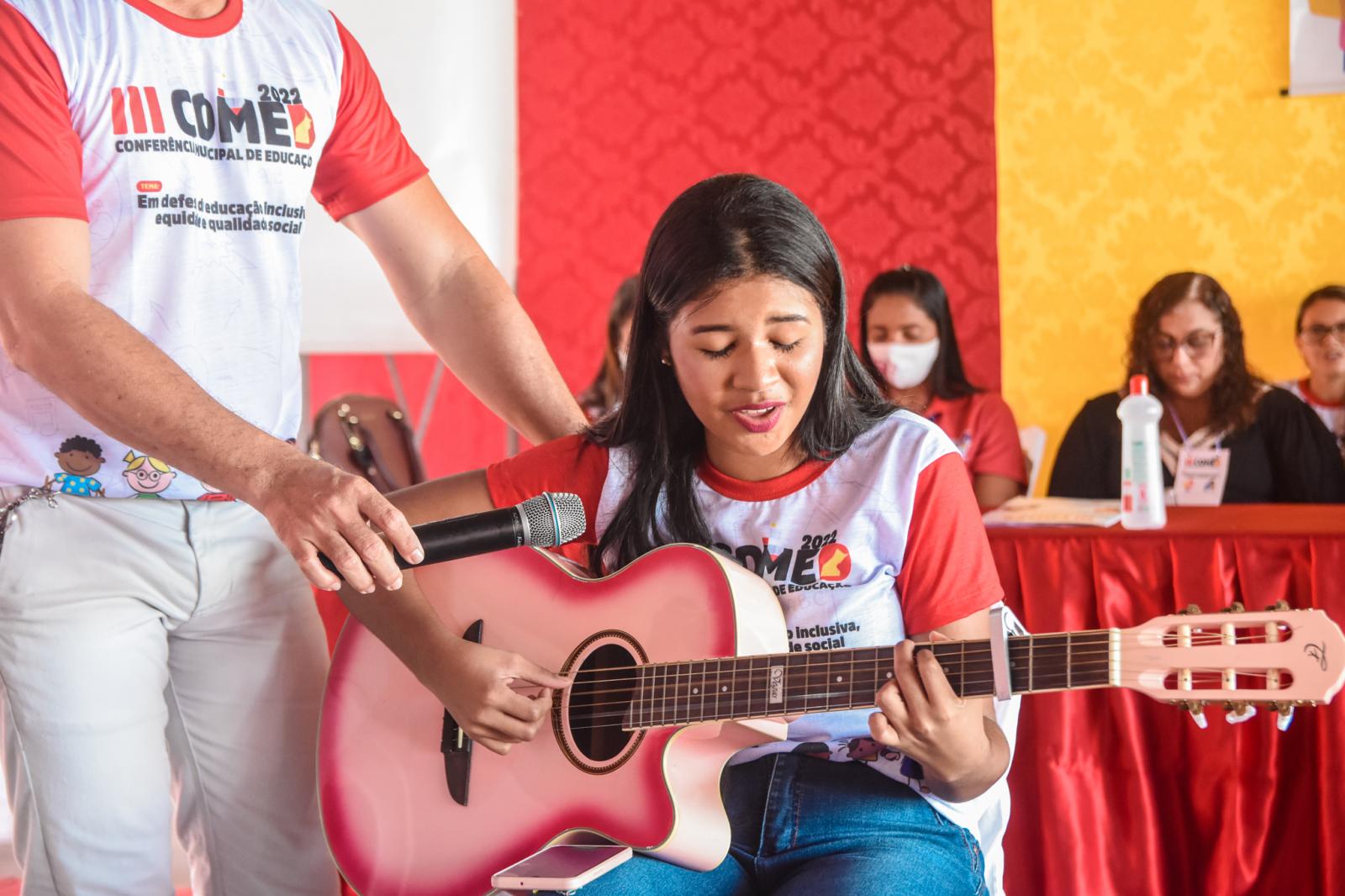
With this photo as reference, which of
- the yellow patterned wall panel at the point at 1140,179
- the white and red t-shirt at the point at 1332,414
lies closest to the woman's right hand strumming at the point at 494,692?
the white and red t-shirt at the point at 1332,414

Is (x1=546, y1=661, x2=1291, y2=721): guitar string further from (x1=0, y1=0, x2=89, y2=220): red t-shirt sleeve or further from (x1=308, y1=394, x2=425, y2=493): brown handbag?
(x1=308, y1=394, x2=425, y2=493): brown handbag

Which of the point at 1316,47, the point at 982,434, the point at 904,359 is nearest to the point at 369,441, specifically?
the point at 904,359

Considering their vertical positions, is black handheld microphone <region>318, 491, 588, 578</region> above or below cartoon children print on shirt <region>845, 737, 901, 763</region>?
above

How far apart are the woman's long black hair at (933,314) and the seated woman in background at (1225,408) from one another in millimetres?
537

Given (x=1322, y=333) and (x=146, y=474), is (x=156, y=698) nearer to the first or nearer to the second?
(x=146, y=474)

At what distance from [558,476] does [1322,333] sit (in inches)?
133

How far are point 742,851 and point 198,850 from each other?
2.13ft

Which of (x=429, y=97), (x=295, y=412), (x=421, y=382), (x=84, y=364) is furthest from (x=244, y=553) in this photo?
(x=421, y=382)

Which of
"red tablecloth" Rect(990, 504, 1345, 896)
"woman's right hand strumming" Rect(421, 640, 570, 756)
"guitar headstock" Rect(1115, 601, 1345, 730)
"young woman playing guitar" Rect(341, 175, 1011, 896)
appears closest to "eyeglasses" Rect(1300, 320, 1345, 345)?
"red tablecloth" Rect(990, 504, 1345, 896)

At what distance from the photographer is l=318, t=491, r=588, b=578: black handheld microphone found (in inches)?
47.2

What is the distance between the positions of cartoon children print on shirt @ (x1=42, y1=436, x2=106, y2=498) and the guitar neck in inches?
25.0

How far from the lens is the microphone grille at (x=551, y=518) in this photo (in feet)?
3.96

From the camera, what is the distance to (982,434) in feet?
12.3

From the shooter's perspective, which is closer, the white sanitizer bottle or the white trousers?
the white trousers
